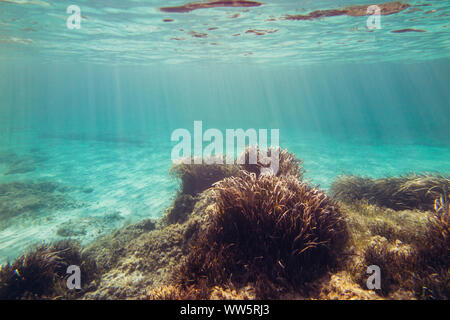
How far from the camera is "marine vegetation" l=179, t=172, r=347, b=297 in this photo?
10.7 ft

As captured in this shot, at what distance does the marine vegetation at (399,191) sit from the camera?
600 cm

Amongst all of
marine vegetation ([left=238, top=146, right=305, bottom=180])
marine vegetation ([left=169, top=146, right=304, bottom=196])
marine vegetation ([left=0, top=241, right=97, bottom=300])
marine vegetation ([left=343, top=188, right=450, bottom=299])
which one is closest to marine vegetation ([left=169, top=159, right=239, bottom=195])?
marine vegetation ([left=169, top=146, right=304, bottom=196])

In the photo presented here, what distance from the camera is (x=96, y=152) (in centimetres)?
2292

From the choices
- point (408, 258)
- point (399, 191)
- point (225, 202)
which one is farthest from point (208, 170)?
point (399, 191)

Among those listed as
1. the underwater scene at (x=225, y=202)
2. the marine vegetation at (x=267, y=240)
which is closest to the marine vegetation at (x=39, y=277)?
the underwater scene at (x=225, y=202)

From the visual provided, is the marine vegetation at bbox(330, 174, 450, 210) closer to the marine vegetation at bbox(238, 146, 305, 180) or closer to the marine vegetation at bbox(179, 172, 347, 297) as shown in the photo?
the marine vegetation at bbox(238, 146, 305, 180)

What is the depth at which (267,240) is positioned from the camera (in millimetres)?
3535

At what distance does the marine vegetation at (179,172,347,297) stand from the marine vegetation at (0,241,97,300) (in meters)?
2.35

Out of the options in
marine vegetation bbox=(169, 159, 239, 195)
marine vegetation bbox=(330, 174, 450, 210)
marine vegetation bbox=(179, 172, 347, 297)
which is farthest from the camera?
marine vegetation bbox=(169, 159, 239, 195)

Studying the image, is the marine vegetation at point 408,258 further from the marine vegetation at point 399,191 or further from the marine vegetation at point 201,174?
the marine vegetation at point 201,174
